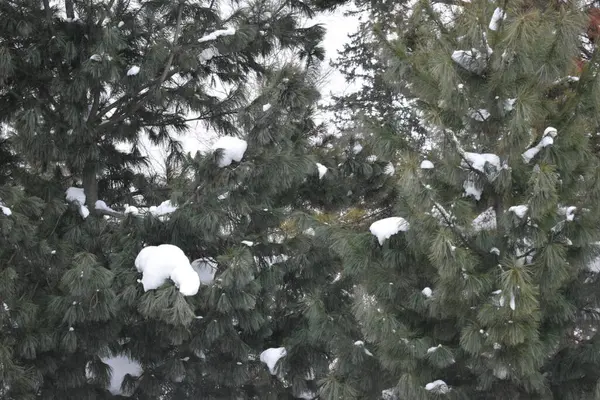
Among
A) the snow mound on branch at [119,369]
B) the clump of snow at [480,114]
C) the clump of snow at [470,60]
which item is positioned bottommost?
the snow mound on branch at [119,369]

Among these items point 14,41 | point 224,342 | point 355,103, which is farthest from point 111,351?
point 355,103

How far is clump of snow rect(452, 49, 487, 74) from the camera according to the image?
503 cm

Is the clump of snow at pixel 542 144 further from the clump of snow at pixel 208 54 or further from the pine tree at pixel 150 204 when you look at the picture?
the clump of snow at pixel 208 54

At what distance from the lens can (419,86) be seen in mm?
5352

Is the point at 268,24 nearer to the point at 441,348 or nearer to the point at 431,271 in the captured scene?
the point at 431,271

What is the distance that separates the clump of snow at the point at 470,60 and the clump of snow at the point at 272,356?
325 cm

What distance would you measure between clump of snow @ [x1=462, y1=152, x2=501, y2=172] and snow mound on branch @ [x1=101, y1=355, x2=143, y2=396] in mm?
3627

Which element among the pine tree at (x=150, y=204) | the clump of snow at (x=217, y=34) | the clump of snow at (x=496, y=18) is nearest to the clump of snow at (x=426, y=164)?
the clump of snow at (x=496, y=18)

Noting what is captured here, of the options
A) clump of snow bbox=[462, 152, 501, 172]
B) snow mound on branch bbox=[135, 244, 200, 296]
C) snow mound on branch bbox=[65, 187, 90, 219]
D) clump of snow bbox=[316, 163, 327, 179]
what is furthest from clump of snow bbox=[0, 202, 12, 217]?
clump of snow bbox=[462, 152, 501, 172]

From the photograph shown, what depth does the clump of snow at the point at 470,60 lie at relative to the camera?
5031 mm

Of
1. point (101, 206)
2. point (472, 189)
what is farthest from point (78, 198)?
point (472, 189)

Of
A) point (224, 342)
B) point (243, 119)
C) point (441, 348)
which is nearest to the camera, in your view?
point (441, 348)

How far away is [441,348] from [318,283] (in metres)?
2.56

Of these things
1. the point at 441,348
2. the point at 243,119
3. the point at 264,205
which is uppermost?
the point at 243,119
